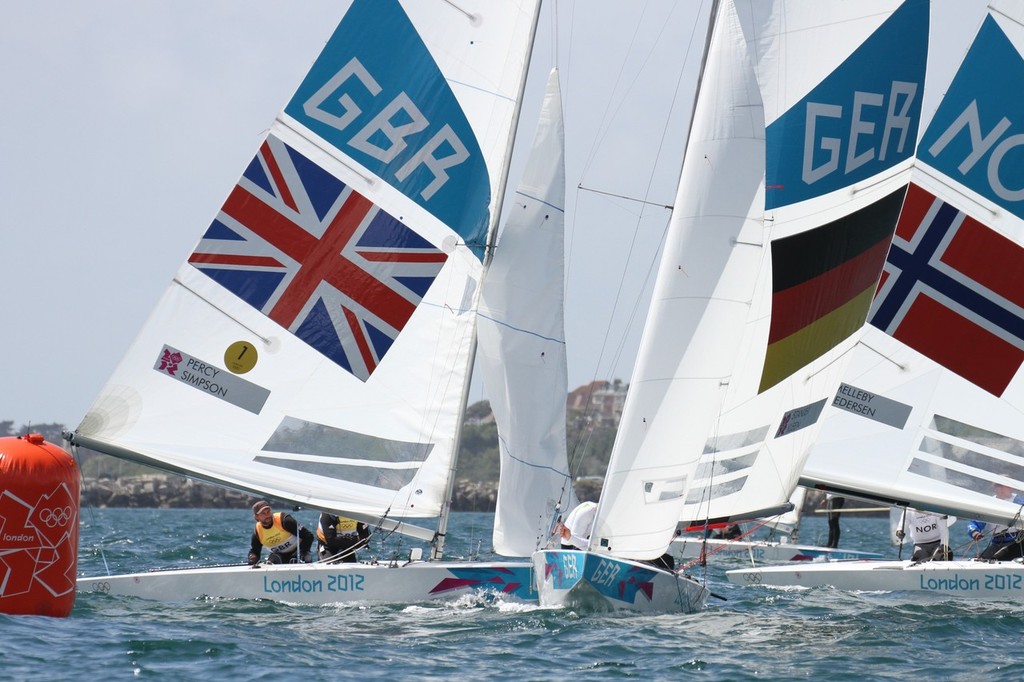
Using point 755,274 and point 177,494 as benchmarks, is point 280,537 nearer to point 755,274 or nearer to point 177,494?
point 755,274

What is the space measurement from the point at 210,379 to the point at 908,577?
28.3 feet

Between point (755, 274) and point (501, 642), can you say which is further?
point (755, 274)

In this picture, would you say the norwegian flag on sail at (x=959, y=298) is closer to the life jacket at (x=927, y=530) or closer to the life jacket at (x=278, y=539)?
the life jacket at (x=927, y=530)

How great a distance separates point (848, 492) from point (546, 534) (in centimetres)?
444

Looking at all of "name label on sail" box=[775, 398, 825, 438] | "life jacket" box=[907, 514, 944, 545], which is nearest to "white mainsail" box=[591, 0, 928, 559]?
"name label on sail" box=[775, 398, 825, 438]

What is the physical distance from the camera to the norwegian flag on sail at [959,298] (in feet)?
56.0

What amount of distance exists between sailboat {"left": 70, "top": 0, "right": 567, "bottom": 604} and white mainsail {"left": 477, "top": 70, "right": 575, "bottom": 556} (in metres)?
0.04

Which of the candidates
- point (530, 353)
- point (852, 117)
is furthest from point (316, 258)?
point (852, 117)

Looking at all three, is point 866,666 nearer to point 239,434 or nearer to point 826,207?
point 826,207

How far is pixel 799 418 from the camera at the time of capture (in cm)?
1544

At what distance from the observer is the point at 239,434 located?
1469cm

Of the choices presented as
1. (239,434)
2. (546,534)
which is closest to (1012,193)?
(546,534)

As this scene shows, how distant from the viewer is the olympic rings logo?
1168cm

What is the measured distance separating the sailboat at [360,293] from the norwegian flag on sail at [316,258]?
2 centimetres
